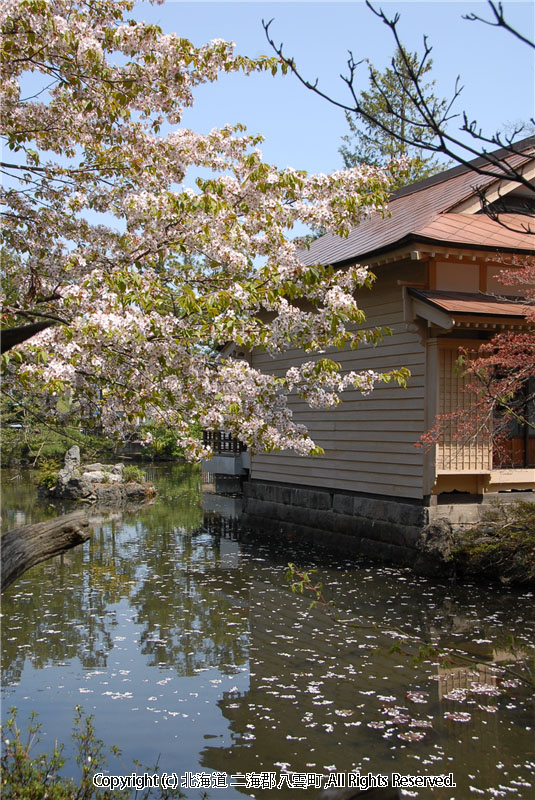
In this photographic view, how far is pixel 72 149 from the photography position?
8305 mm

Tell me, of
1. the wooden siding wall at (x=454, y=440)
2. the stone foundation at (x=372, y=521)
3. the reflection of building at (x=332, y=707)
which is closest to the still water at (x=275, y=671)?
the reflection of building at (x=332, y=707)

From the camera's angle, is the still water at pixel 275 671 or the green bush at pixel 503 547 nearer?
the still water at pixel 275 671

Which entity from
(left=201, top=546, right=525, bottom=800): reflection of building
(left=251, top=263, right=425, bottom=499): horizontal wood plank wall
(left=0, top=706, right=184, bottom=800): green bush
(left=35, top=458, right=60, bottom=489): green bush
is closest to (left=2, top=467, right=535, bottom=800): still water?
(left=201, top=546, right=525, bottom=800): reflection of building

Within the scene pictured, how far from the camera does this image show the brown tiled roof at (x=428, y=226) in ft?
45.0

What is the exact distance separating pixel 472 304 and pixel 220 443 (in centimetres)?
1387

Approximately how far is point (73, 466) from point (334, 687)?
2199 cm

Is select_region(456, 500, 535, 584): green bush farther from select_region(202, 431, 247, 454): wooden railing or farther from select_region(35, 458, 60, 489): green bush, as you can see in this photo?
select_region(35, 458, 60, 489): green bush

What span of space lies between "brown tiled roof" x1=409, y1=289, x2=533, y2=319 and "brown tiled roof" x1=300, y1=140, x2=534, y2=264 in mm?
980

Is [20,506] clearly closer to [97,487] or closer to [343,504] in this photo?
[97,487]

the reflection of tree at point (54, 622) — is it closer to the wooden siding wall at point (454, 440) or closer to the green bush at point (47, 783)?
the green bush at point (47, 783)

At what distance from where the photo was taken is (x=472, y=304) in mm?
13242

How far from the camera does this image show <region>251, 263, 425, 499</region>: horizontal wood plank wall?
14.3 metres

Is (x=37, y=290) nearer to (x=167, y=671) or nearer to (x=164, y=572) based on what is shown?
(x=167, y=671)

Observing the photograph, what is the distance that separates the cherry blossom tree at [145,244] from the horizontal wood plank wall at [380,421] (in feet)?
17.5
